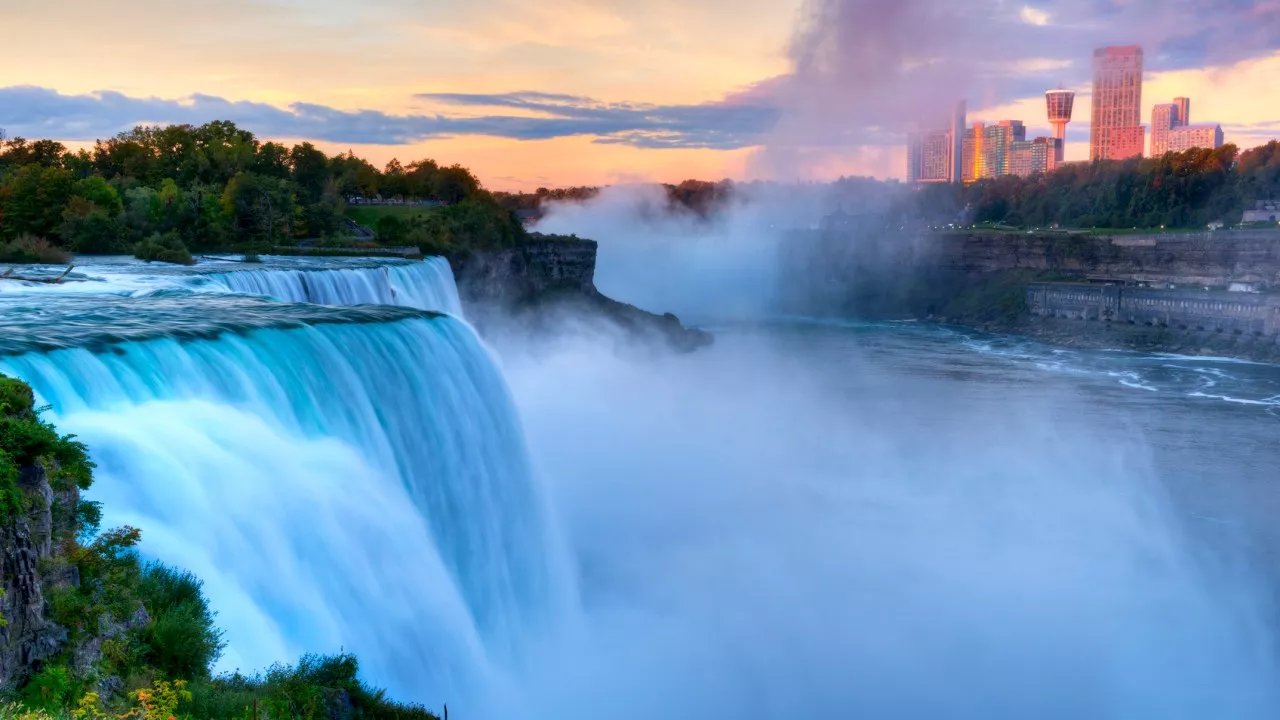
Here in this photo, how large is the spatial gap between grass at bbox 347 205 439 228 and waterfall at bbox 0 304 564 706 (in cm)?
4171

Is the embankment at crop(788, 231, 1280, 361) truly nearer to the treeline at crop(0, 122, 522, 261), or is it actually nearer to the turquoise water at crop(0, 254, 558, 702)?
the treeline at crop(0, 122, 522, 261)

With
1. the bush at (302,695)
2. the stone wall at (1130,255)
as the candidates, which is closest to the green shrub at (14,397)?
the bush at (302,695)

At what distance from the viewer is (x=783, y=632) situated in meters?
18.9

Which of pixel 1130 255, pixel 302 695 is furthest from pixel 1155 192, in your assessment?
pixel 302 695

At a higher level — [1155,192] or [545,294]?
[1155,192]

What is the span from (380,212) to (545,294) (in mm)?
10912

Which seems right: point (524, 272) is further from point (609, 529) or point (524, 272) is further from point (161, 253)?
point (609, 529)

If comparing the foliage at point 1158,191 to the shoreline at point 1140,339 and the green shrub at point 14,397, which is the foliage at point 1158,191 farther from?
the green shrub at point 14,397

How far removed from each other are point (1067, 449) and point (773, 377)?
Answer: 20.4 m

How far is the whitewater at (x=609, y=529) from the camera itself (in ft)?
36.3

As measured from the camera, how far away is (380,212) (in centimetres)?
6306

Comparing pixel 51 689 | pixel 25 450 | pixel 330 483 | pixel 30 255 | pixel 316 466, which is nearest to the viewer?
pixel 51 689

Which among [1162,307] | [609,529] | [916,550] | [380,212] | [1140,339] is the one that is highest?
[380,212]

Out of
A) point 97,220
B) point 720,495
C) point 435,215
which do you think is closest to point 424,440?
point 720,495
